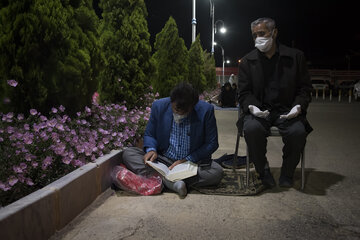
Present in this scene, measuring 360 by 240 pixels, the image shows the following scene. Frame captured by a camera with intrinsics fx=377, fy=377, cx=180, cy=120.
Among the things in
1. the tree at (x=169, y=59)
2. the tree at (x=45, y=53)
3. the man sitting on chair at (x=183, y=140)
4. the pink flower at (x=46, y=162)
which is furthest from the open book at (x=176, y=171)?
the tree at (x=169, y=59)

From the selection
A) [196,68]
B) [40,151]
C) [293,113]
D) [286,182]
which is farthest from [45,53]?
[196,68]

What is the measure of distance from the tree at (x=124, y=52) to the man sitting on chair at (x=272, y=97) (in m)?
3.64

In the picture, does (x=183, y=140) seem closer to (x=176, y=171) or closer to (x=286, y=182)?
(x=176, y=171)

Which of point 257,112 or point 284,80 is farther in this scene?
point 284,80

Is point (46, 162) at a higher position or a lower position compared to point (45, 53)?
lower

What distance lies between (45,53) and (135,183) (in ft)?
6.08

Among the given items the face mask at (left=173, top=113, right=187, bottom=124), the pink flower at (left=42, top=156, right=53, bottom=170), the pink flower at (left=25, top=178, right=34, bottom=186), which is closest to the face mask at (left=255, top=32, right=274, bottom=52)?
the face mask at (left=173, top=113, right=187, bottom=124)

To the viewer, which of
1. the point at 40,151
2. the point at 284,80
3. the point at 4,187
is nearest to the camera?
the point at 4,187

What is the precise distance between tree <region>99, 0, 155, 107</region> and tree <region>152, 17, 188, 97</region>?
422cm

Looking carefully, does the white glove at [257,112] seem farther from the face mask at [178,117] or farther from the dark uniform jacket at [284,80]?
the face mask at [178,117]

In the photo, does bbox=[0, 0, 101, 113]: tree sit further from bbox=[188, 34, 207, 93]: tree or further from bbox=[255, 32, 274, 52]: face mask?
bbox=[188, 34, 207, 93]: tree

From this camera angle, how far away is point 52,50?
4430 mm

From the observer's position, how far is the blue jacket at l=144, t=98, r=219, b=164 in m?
4.33

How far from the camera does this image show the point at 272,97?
15.1ft
